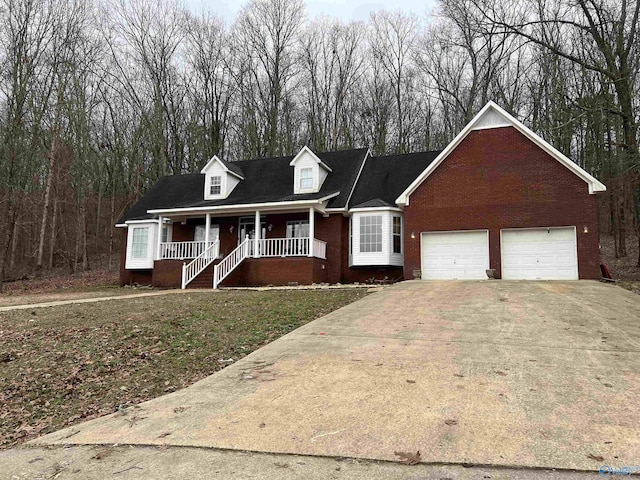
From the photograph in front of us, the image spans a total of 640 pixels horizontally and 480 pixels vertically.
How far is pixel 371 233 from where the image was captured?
62.3 ft

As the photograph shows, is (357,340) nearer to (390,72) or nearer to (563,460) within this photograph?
(563,460)

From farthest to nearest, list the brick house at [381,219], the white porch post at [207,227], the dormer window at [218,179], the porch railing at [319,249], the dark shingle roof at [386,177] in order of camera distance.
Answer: the dormer window at [218,179] < the white porch post at [207,227] < the dark shingle roof at [386,177] < the porch railing at [319,249] < the brick house at [381,219]

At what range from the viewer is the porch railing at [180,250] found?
68.2 ft

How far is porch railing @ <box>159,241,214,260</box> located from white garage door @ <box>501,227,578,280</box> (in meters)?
12.5

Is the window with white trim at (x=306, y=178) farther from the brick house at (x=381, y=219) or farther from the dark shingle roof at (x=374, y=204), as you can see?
the dark shingle roof at (x=374, y=204)

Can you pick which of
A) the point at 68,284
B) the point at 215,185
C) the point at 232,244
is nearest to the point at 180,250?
the point at 232,244

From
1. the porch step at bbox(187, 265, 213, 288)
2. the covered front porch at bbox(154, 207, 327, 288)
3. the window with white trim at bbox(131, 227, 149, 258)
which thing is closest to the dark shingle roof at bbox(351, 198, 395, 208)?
the covered front porch at bbox(154, 207, 327, 288)

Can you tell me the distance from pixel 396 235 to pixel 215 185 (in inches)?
377

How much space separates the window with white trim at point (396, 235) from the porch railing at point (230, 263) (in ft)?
20.6

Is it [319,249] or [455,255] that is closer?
[455,255]

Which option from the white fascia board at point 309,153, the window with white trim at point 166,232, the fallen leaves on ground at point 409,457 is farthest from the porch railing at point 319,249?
the fallen leaves on ground at point 409,457

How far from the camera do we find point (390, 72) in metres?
33.7

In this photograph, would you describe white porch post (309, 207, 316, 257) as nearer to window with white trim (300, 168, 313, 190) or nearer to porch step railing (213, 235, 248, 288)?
window with white trim (300, 168, 313, 190)

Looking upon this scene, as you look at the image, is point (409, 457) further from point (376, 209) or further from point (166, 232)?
point (166, 232)
